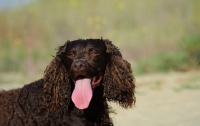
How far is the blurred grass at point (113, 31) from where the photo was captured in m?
18.3

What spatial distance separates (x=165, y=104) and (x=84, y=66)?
17.4ft

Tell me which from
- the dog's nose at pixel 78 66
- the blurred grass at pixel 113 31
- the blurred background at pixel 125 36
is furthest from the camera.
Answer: the blurred grass at pixel 113 31

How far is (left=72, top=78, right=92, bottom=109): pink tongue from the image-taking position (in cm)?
594

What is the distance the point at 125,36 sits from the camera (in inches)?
949

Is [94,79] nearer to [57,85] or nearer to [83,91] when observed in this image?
[83,91]

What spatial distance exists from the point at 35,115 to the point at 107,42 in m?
1.48

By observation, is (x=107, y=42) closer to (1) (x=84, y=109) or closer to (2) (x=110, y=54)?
(2) (x=110, y=54)

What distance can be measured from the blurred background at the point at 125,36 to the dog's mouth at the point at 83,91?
458cm

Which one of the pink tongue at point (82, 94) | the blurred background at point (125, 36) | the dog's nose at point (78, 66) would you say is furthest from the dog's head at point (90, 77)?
the blurred background at point (125, 36)

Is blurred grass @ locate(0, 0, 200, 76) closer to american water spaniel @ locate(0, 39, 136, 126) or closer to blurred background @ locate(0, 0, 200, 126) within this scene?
blurred background @ locate(0, 0, 200, 126)

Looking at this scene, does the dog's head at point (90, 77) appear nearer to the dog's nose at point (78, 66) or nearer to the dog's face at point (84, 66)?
the dog's face at point (84, 66)

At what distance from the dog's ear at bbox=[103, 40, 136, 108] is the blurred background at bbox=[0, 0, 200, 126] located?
3.96 m

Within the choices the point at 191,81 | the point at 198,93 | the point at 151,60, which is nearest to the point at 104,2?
the point at 151,60

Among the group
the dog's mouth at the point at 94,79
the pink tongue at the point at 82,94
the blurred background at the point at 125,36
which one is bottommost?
the pink tongue at the point at 82,94
